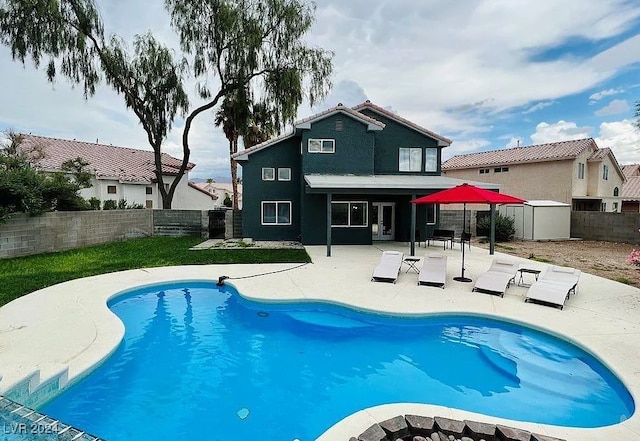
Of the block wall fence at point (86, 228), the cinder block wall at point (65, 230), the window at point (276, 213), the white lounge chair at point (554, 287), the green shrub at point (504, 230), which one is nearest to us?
the white lounge chair at point (554, 287)

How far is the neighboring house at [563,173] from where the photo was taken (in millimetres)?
26688

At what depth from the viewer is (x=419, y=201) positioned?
40.0 feet

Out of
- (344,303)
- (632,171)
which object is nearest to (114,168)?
(344,303)

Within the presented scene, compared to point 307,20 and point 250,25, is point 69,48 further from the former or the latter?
point 307,20

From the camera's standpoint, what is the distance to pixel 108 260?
13945 mm

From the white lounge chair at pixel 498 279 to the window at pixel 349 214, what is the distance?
908 centimetres

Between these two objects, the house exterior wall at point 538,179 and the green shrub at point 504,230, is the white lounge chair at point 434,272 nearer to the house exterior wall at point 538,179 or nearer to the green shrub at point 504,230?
the green shrub at point 504,230

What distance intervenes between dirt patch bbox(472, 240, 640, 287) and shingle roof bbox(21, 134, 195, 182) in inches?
1043

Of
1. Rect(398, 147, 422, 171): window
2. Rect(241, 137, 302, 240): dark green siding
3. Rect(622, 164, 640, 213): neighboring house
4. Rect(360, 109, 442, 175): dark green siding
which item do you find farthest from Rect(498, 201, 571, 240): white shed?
Rect(622, 164, 640, 213): neighboring house

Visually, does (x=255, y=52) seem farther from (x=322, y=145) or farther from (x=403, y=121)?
(x=403, y=121)

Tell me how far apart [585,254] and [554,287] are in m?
10.2

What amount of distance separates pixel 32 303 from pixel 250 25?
20.0 meters

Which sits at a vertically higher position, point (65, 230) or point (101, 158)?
point (101, 158)

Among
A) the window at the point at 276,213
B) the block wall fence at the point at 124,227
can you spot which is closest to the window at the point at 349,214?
the window at the point at 276,213
